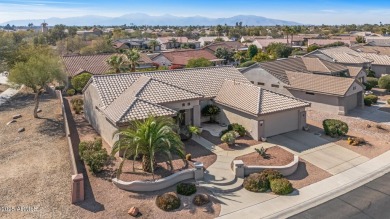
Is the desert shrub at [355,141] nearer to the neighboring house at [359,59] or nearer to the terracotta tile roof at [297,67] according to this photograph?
the terracotta tile roof at [297,67]

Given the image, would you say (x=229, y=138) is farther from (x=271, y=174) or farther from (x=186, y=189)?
(x=186, y=189)

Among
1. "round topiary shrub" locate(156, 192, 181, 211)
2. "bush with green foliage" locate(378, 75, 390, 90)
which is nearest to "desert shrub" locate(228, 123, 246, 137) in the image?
"round topiary shrub" locate(156, 192, 181, 211)

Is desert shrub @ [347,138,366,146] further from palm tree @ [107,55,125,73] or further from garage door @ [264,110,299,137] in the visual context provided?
palm tree @ [107,55,125,73]

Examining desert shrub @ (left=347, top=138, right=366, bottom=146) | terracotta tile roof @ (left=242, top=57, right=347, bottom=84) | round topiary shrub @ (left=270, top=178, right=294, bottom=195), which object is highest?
terracotta tile roof @ (left=242, top=57, right=347, bottom=84)

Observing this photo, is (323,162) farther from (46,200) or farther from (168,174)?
(46,200)

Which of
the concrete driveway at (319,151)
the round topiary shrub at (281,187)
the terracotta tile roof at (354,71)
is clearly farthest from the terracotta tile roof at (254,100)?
the terracotta tile roof at (354,71)
